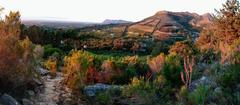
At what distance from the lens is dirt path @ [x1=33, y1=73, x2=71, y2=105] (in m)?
18.1

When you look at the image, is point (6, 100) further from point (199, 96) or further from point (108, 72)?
point (108, 72)

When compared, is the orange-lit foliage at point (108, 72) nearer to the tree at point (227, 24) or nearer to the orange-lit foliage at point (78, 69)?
the orange-lit foliage at point (78, 69)

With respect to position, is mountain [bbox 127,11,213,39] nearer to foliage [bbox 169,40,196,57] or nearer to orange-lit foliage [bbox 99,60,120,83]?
foliage [bbox 169,40,196,57]

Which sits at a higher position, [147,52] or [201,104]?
[201,104]

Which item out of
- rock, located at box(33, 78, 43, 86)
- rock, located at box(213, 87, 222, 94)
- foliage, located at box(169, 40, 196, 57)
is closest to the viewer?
rock, located at box(213, 87, 222, 94)

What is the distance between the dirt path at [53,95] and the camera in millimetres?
18141

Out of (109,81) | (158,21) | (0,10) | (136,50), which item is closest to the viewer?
(0,10)

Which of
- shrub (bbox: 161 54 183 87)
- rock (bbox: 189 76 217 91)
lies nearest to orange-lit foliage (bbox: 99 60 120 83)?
shrub (bbox: 161 54 183 87)

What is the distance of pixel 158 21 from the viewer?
442 ft

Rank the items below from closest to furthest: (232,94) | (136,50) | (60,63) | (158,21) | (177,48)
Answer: (232,94), (60,63), (177,48), (136,50), (158,21)

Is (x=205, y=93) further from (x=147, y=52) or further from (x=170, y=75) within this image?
(x=147, y=52)

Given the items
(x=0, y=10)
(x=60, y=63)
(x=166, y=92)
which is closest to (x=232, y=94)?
(x=166, y=92)

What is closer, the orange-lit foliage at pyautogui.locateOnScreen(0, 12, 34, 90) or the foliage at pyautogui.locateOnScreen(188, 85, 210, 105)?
the foliage at pyautogui.locateOnScreen(188, 85, 210, 105)

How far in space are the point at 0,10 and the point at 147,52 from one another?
1569 inches
